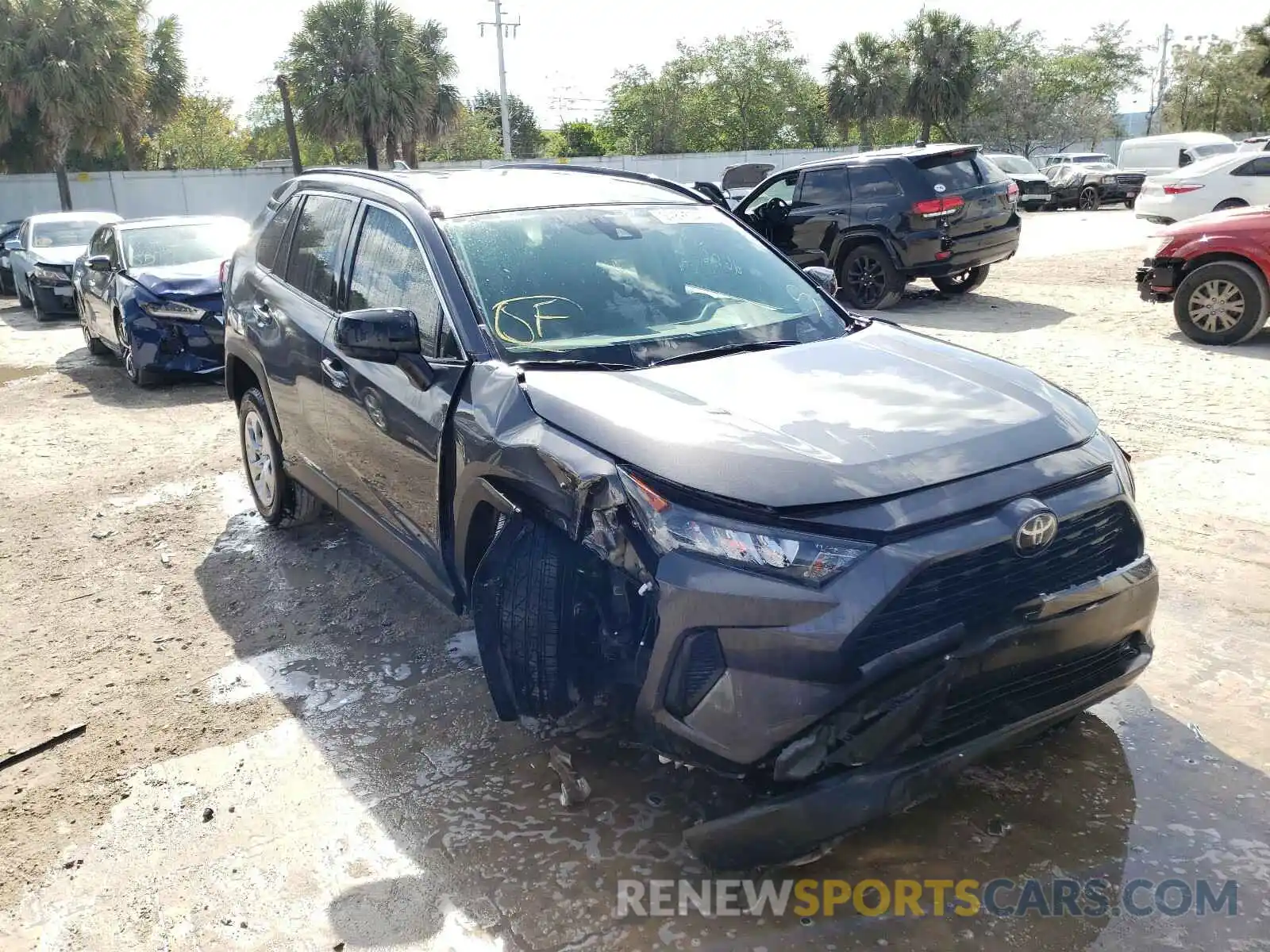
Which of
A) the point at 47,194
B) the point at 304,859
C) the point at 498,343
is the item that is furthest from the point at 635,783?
the point at 47,194

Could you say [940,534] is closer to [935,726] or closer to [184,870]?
[935,726]

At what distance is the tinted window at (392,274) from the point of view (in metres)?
3.43

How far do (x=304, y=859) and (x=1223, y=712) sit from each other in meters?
2.96

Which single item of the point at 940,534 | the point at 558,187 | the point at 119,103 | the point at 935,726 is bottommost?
the point at 935,726

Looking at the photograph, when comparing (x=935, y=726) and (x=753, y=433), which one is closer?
(x=935, y=726)

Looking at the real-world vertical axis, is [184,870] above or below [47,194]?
below

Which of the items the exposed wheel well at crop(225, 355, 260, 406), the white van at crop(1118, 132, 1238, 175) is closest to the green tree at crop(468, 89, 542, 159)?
the white van at crop(1118, 132, 1238, 175)

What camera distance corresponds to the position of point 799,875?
8.73 feet

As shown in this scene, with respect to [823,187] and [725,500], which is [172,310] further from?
[725,500]

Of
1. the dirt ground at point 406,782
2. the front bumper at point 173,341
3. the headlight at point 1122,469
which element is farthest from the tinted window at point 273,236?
the front bumper at point 173,341

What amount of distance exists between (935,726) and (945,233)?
9.91m

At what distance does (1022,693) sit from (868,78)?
4824 cm

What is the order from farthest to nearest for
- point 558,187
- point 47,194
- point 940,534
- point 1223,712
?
point 47,194, point 558,187, point 1223,712, point 940,534

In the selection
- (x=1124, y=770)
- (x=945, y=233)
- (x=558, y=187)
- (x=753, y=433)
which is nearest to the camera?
(x=753, y=433)
